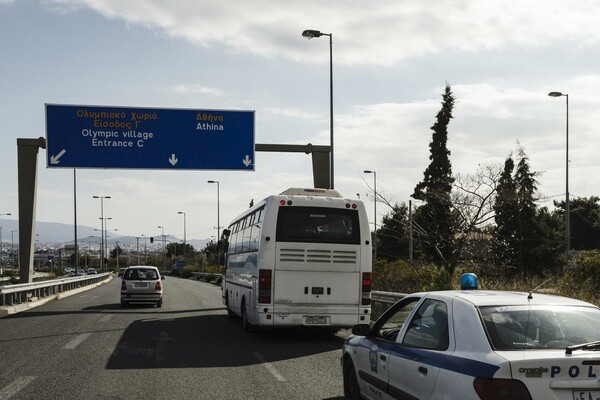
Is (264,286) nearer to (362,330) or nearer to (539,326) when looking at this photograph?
(362,330)

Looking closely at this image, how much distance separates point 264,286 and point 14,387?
6.14 metres

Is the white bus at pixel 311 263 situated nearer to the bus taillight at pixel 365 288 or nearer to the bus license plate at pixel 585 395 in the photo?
the bus taillight at pixel 365 288

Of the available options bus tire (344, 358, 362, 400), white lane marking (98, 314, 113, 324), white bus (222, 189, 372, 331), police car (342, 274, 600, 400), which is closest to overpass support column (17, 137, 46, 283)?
white lane marking (98, 314, 113, 324)

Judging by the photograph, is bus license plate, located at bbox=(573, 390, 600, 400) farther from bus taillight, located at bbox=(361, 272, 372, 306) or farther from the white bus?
bus taillight, located at bbox=(361, 272, 372, 306)

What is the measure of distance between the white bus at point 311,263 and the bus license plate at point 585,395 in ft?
31.7

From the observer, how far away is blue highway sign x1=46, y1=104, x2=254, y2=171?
23.5m

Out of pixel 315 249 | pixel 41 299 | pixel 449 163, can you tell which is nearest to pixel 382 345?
pixel 315 249

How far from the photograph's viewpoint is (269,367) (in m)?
10.3

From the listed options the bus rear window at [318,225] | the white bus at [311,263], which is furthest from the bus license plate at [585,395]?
the bus rear window at [318,225]

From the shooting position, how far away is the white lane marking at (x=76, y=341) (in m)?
12.6

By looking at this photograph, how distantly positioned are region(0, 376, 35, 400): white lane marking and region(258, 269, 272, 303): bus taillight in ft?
17.9

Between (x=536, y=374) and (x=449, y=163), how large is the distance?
45364mm

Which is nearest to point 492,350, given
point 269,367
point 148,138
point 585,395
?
point 585,395

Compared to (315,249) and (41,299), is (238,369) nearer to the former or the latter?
(315,249)
